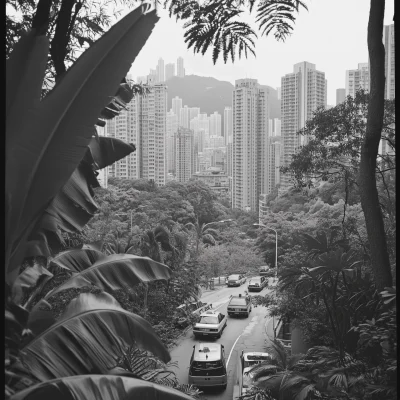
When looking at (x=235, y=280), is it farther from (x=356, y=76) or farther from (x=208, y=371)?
(x=208, y=371)

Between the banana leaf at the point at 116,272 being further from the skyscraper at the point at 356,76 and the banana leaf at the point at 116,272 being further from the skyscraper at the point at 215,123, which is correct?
the skyscraper at the point at 215,123

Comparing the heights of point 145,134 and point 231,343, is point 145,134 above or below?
above

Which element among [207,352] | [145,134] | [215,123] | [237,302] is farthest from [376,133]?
[215,123]

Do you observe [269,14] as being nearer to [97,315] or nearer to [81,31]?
[81,31]


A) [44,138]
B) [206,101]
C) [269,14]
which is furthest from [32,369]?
[206,101]

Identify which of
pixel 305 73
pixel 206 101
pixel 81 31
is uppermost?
pixel 206 101

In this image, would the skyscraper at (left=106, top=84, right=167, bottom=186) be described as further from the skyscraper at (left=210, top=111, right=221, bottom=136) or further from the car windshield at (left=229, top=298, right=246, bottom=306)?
the skyscraper at (left=210, top=111, right=221, bottom=136)
